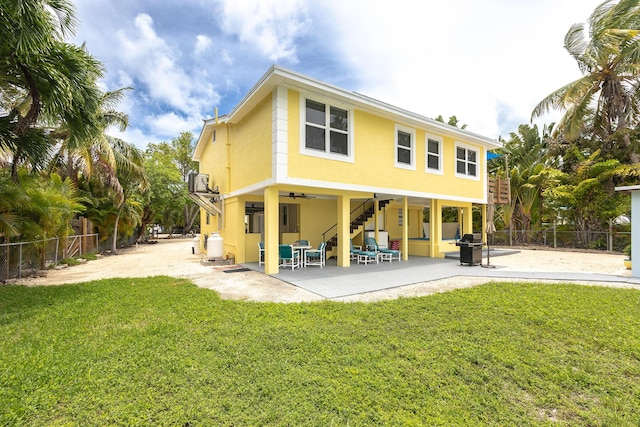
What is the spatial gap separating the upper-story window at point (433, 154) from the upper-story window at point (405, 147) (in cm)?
102

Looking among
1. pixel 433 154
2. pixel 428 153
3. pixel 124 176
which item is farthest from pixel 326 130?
pixel 124 176

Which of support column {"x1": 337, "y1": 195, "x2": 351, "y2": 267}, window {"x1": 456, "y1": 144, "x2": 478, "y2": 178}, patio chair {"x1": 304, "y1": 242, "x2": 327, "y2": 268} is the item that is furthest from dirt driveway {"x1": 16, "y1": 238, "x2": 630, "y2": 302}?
window {"x1": 456, "y1": 144, "x2": 478, "y2": 178}

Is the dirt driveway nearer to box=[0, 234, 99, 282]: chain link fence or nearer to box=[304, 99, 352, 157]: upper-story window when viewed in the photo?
box=[0, 234, 99, 282]: chain link fence

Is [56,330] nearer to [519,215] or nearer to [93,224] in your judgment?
[93,224]

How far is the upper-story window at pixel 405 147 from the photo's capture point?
11.9 m

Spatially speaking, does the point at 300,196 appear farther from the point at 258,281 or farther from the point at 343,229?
Result: the point at 258,281

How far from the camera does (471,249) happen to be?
36.1ft

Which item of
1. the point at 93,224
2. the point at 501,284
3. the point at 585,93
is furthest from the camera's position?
the point at 93,224

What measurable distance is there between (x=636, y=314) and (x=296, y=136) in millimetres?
8727

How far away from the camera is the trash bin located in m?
A: 11.0

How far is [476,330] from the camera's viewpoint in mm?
4418

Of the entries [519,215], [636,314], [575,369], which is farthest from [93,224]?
[519,215]

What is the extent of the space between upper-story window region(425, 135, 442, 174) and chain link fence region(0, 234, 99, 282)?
15758 mm

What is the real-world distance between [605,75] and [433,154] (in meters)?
11.7
